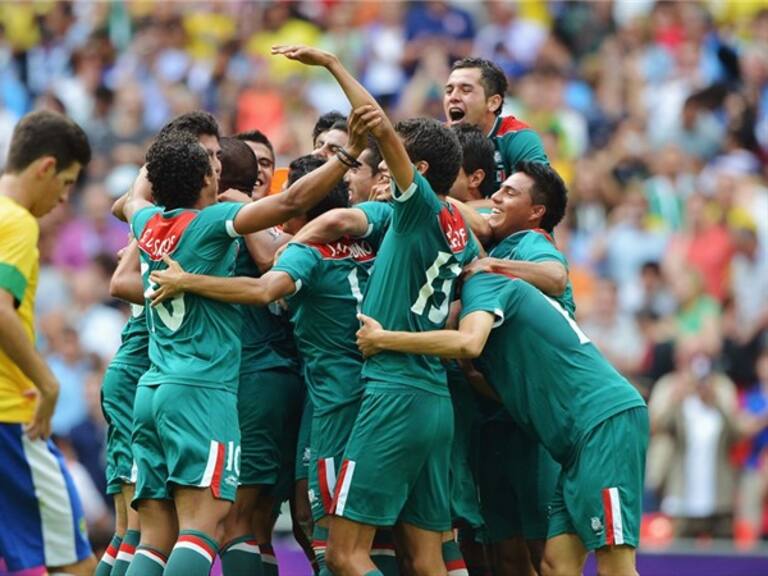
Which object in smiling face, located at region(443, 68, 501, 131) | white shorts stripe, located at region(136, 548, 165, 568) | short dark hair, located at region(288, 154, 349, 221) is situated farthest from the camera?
smiling face, located at region(443, 68, 501, 131)

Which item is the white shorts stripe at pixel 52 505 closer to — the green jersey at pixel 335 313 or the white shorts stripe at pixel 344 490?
the green jersey at pixel 335 313

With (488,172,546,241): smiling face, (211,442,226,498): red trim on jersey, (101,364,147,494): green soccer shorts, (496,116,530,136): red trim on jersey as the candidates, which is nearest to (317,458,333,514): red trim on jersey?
(211,442,226,498): red trim on jersey

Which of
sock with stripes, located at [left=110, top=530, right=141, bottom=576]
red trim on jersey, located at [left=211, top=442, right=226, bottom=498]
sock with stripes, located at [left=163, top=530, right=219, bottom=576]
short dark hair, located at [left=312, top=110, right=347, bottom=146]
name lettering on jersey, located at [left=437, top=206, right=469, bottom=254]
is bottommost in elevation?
sock with stripes, located at [left=110, top=530, right=141, bottom=576]

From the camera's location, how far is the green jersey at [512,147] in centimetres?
938

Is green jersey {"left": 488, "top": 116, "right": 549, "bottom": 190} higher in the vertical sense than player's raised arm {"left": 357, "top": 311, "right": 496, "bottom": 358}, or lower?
higher

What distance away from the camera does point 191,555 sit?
308 inches

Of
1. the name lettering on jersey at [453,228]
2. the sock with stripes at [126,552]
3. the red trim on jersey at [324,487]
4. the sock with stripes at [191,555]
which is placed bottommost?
the sock with stripes at [126,552]

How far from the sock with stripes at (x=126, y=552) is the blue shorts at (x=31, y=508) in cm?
25

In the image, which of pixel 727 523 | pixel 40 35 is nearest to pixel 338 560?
pixel 727 523

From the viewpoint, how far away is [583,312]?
51.5 feet

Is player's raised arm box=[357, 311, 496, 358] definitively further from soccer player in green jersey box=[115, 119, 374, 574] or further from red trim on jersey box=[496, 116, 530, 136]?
red trim on jersey box=[496, 116, 530, 136]

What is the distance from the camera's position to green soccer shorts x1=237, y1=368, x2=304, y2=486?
8.76 m

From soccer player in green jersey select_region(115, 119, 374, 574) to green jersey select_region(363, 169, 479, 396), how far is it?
482 mm

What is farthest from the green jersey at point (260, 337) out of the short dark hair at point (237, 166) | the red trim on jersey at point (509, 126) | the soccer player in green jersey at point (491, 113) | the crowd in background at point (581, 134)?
the crowd in background at point (581, 134)
